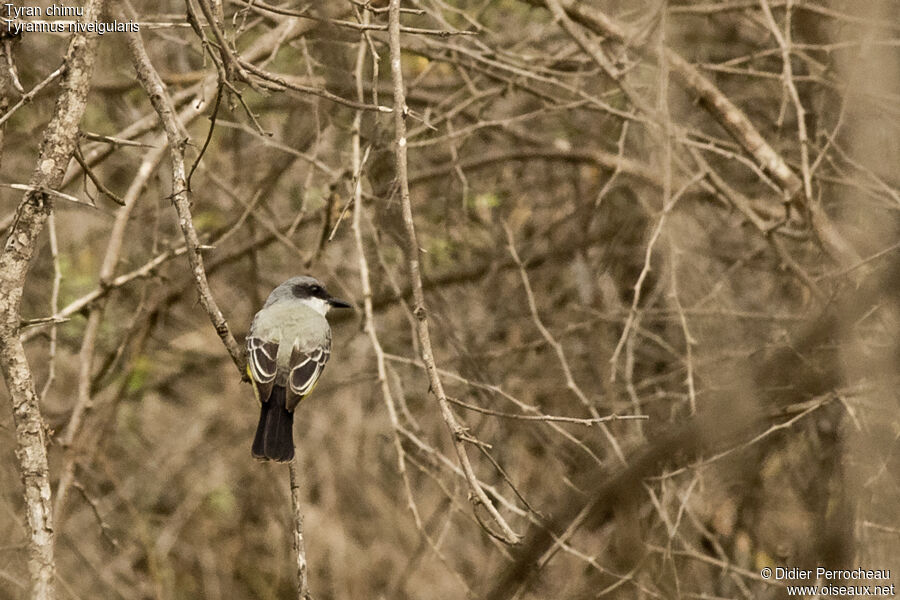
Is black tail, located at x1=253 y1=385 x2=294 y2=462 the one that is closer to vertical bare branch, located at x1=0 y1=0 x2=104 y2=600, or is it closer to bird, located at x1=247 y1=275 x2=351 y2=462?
bird, located at x1=247 y1=275 x2=351 y2=462

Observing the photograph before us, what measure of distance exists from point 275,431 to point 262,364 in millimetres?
336

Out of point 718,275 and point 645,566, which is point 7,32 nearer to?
point 645,566

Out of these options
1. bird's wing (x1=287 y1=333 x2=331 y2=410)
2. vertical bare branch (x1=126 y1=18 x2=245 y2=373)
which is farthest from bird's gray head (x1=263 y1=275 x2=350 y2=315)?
vertical bare branch (x1=126 y1=18 x2=245 y2=373)

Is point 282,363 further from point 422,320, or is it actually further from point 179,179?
point 422,320

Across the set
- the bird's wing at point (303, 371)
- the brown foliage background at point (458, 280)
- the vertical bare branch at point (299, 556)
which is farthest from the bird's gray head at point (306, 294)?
the vertical bare branch at point (299, 556)

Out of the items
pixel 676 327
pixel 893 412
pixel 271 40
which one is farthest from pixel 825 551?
pixel 676 327

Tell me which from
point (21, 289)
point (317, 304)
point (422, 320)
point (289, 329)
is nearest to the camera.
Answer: point (422, 320)

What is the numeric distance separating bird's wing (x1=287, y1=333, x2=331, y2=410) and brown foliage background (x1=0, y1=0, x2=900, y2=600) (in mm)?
325

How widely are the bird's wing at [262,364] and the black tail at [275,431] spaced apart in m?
0.05

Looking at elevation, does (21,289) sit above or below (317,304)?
below

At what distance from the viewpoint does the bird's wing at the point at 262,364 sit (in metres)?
4.44

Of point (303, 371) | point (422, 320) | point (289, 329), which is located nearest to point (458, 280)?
point (289, 329)

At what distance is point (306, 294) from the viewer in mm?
5309

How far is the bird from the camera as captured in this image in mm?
4258
